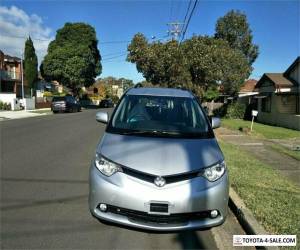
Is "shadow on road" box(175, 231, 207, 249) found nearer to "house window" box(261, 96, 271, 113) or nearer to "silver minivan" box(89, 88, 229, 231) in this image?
"silver minivan" box(89, 88, 229, 231)

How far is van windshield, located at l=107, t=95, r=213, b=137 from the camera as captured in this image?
5.75 meters

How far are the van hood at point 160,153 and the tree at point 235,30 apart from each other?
152 feet

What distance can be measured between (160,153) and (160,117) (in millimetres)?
1483

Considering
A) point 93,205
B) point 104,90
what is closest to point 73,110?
point 93,205

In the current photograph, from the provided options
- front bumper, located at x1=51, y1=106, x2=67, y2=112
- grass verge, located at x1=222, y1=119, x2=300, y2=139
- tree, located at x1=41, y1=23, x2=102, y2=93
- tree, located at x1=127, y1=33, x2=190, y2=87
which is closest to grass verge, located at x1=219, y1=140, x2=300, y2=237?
grass verge, located at x1=222, y1=119, x2=300, y2=139

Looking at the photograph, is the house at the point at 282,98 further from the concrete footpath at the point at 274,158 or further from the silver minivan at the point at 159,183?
the silver minivan at the point at 159,183

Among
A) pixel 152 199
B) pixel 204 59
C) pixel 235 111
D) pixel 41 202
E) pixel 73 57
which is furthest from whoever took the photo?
pixel 73 57

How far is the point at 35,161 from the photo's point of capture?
9867 mm

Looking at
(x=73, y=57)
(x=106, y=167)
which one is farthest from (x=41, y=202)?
(x=73, y=57)

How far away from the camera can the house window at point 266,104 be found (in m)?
32.1

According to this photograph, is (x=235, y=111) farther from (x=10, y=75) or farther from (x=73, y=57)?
(x=10, y=75)

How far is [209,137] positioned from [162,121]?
0.85 meters

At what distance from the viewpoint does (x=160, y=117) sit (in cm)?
634

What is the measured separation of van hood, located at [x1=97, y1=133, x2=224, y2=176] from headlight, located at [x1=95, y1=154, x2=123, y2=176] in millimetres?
57
